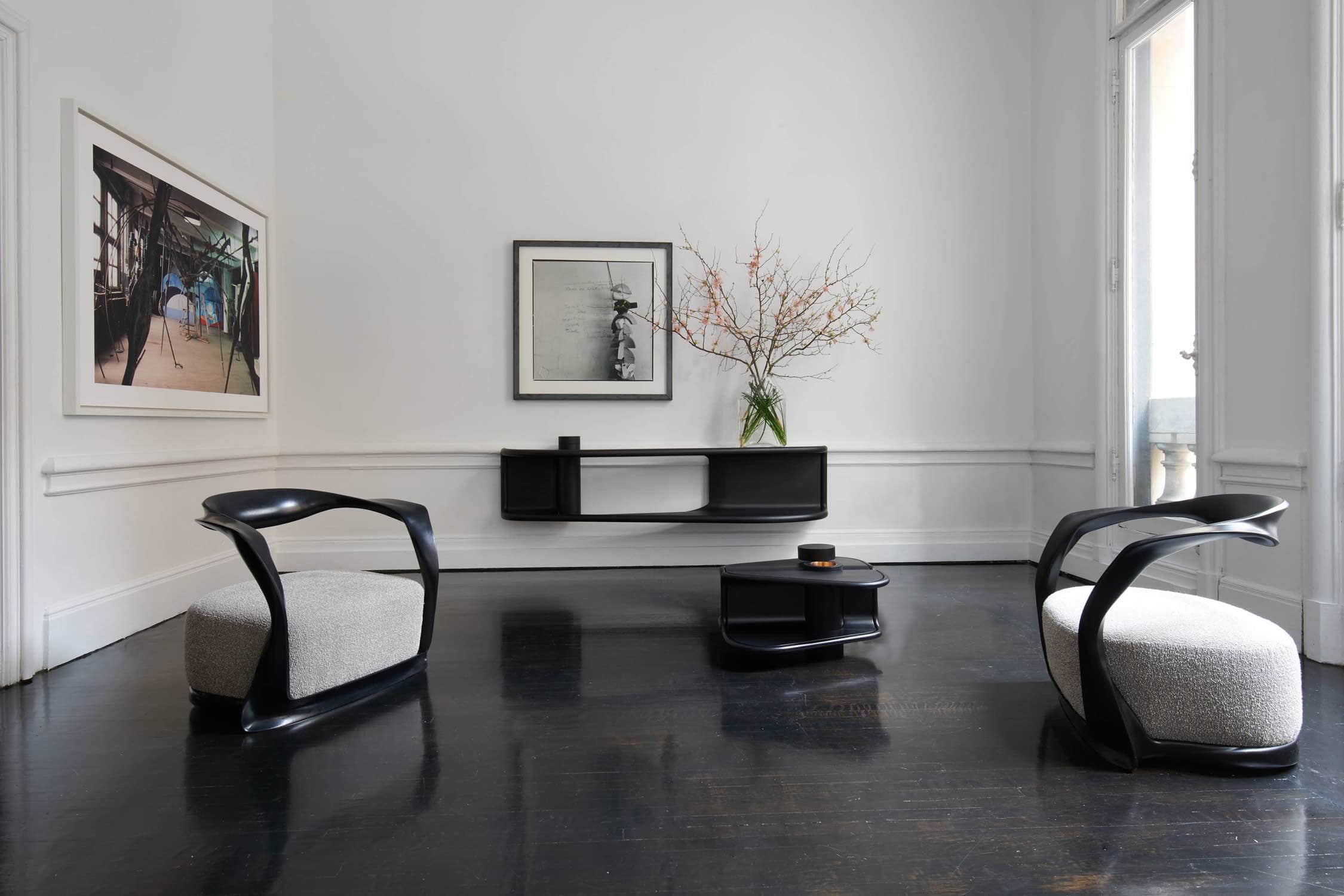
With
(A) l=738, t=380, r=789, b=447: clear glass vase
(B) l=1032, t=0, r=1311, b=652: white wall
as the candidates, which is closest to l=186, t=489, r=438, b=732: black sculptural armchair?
(A) l=738, t=380, r=789, b=447: clear glass vase

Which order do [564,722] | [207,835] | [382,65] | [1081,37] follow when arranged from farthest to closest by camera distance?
[382,65]
[1081,37]
[564,722]
[207,835]

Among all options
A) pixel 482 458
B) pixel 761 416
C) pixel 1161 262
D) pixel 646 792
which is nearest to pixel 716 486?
pixel 761 416

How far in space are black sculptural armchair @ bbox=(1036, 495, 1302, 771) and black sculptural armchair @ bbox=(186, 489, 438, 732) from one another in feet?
7.40

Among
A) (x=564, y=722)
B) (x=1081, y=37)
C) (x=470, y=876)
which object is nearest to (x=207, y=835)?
(x=470, y=876)

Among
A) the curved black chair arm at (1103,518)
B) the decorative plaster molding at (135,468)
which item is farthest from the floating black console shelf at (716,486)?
the curved black chair arm at (1103,518)

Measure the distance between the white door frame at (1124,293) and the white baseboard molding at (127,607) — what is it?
4951 mm

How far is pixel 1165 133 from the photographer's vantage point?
3.91 m

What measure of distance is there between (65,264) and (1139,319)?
5148 mm

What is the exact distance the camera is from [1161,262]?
155 inches

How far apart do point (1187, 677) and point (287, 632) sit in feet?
8.52

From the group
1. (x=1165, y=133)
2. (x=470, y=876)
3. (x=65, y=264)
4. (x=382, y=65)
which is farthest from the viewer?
(x=382, y=65)

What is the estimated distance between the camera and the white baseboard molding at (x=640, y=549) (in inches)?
195

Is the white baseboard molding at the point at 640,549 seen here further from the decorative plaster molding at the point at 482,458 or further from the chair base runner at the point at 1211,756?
the chair base runner at the point at 1211,756

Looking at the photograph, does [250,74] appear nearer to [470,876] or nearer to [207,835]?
[207,835]
